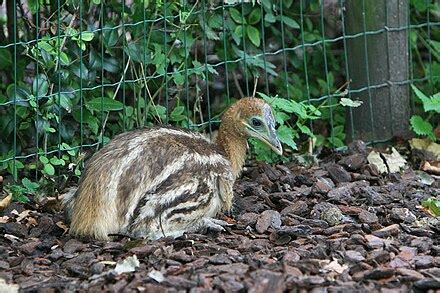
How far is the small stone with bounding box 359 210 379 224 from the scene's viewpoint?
21.1ft

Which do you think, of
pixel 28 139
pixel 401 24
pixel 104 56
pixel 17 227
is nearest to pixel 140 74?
pixel 104 56

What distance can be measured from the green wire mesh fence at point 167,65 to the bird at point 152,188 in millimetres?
825

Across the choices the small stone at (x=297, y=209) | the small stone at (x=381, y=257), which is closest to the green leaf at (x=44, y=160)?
the small stone at (x=297, y=209)

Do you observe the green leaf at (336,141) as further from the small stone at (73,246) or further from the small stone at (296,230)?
the small stone at (73,246)

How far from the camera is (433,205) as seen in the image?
6746 millimetres

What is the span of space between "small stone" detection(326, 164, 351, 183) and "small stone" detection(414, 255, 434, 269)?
1745 mm

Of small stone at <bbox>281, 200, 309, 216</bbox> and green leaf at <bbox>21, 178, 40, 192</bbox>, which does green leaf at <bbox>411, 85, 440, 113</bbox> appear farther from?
green leaf at <bbox>21, 178, 40, 192</bbox>

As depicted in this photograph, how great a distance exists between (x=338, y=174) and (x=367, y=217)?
1013 millimetres

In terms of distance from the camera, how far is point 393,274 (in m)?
5.39

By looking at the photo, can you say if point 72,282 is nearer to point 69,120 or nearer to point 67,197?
point 67,197

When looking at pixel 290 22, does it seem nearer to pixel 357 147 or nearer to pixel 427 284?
pixel 357 147

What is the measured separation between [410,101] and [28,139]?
121 inches

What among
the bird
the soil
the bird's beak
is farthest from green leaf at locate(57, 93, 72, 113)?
the bird's beak

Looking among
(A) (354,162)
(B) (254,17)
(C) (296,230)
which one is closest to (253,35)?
(B) (254,17)
